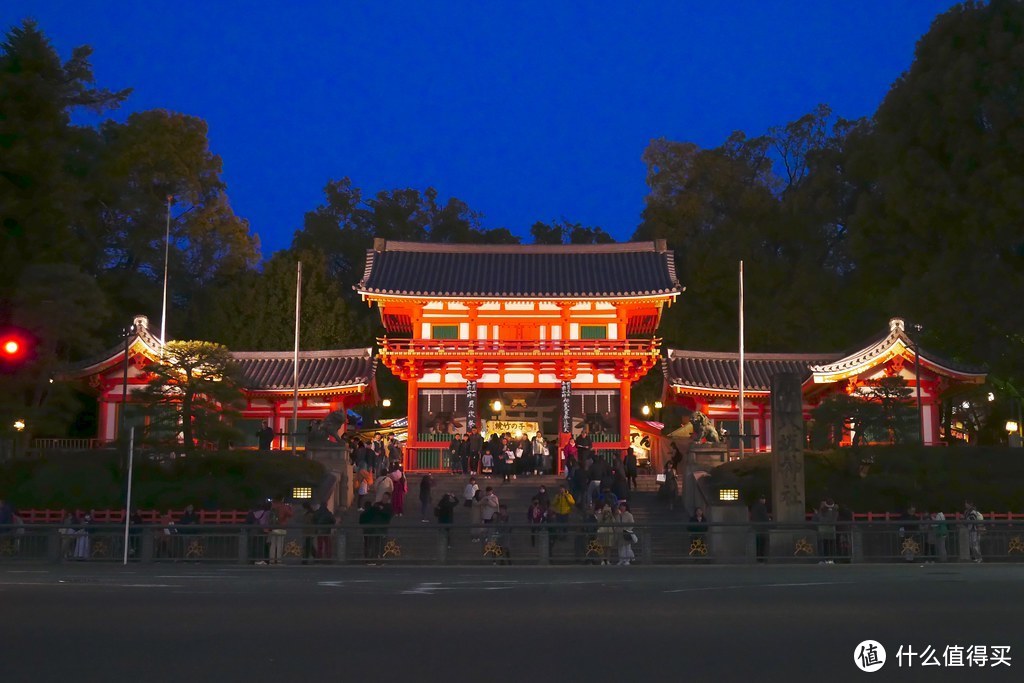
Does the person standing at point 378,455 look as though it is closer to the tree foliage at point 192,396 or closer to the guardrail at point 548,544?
the tree foliage at point 192,396

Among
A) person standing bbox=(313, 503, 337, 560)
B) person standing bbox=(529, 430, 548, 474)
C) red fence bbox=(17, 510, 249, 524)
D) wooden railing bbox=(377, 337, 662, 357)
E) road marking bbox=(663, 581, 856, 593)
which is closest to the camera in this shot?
road marking bbox=(663, 581, 856, 593)

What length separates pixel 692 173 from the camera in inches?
2249

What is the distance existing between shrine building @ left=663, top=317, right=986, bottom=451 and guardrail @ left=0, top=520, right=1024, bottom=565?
16.5 metres

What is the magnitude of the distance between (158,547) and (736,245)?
35566mm

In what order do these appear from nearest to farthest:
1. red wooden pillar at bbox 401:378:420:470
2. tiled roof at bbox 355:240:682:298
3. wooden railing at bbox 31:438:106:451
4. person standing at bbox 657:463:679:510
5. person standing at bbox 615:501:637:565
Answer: person standing at bbox 615:501:637:565
person standing at bbox 657:463:679:510
red wooden pillar at bbox 401:378:420:470
wooden railing at bbox 31:438:106:451
tiled roof at bbox 355:240:682:298

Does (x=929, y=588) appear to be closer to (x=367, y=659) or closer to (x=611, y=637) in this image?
(x=611, y=637)

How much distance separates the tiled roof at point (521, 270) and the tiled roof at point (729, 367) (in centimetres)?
315

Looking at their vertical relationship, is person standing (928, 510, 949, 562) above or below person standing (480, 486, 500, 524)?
below

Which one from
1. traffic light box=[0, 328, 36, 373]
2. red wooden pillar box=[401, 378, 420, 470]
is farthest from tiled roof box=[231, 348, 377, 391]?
traffic light box=[0, 328, 36, 373]

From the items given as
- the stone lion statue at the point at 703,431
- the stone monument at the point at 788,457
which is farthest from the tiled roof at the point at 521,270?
the stone monument at the point at 788,457

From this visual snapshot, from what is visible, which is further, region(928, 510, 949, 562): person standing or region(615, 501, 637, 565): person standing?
region(615, 501, 637, 565): person standing

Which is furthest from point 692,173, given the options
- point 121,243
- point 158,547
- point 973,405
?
point 158,547

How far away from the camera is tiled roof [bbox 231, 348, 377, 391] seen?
149 ft

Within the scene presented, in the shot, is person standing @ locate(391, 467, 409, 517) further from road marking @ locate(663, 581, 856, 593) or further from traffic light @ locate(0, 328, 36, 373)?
road marking @ locate(663, 581, 856, 593)
